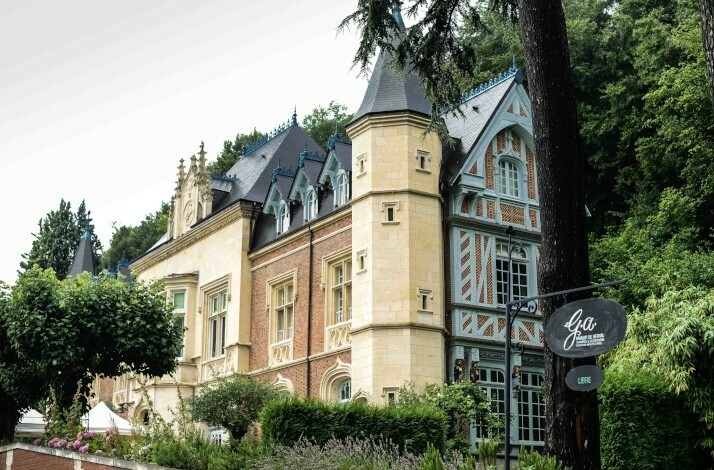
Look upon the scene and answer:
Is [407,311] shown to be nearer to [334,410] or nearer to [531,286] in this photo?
[531,286]

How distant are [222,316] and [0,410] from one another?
7.53 metres

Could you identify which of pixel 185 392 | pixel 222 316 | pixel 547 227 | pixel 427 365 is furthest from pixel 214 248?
pixel 547 227

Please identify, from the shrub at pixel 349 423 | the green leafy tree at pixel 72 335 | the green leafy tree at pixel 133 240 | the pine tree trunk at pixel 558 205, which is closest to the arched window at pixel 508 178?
the shrub at pixel 349 423

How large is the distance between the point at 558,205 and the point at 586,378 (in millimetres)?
2687

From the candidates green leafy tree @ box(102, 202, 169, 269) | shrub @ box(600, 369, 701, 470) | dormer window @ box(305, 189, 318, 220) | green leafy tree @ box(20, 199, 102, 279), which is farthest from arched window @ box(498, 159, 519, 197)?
green leafy tree @ box(20, 199, 102, 279)

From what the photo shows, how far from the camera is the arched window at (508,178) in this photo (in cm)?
2505

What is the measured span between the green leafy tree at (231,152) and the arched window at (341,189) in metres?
20.1

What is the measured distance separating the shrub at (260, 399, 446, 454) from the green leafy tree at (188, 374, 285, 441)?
6191 millimetres

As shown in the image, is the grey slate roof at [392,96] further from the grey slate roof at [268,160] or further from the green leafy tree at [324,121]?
the green leafy tree at [324,121]

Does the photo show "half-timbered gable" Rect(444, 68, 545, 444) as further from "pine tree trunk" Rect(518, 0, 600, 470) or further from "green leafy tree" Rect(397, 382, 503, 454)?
"pine tree trunk" Rect(518, 0, 600, 470)

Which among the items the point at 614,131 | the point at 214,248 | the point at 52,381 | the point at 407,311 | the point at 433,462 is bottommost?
the point at 433,462

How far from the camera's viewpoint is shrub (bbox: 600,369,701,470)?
60.0 ft

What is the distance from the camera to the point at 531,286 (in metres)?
24.7

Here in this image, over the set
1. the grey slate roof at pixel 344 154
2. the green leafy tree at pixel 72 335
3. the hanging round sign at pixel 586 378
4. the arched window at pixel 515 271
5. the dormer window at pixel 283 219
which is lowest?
the hanging round sign at pixel 586 378
